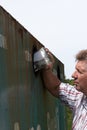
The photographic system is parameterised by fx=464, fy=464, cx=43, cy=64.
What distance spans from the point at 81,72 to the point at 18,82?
0.68 metres

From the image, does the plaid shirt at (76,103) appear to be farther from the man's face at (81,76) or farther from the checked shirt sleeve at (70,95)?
the man's face at (81,76)

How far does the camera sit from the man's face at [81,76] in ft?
11.0

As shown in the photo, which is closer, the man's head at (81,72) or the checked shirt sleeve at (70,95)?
the man's head at (81,72)

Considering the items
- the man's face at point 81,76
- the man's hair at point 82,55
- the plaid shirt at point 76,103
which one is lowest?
the plaid shirt at point 76,103

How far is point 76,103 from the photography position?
3.69 meters

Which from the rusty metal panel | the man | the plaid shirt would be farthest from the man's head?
the rusty metal panel

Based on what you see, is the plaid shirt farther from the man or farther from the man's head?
the man's head

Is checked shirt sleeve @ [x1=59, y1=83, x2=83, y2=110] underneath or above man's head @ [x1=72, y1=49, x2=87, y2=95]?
underneath

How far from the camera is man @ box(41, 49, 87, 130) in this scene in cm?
336

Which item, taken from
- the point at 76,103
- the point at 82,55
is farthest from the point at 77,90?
the point at 82,55

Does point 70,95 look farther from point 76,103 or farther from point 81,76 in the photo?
point 81,76

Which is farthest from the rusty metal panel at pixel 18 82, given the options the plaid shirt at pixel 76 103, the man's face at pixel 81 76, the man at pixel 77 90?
the man's face at pixel 81 76

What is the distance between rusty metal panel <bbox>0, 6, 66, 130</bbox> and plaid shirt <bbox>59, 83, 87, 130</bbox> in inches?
7.6

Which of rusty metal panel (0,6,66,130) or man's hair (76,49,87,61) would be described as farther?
man's hair (76,49,87,61)
